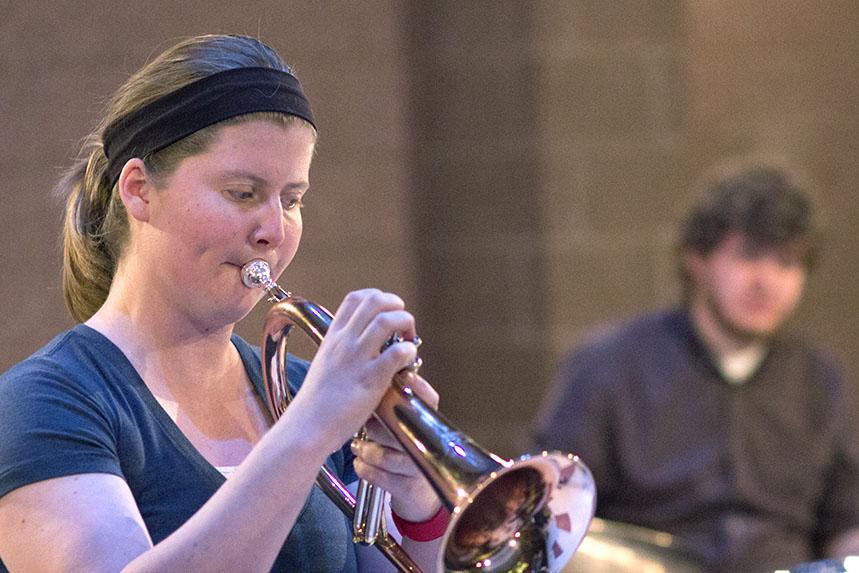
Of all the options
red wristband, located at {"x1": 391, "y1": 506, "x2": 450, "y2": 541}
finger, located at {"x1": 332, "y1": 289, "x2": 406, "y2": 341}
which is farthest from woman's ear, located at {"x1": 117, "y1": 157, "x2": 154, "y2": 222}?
red wristband, located at {"x1": 391, "y1": 506, "x2": 450, "y2": 541}

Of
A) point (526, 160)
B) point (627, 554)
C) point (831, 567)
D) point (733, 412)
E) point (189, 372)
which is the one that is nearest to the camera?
point (189, 372)

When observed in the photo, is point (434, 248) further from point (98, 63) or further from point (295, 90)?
point (295, 90)

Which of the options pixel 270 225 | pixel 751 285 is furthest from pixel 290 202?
pixel 751 285

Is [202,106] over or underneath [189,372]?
over

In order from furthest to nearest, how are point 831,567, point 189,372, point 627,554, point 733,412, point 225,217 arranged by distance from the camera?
point 733,412, point 627,554, point 831,567, point 189,372, point 225,217

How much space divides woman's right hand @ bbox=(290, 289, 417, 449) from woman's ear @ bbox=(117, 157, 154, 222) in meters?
0.30

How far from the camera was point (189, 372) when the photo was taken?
1.52m

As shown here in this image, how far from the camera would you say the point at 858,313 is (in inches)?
167

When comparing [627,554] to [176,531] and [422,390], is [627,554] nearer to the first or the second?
[422,390]

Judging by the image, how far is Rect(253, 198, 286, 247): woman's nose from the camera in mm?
1421

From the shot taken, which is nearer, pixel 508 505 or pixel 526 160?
pixel 508 505

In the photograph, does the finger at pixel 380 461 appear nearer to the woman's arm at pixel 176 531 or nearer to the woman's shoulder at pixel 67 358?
the woman's arm at pixel 176 531

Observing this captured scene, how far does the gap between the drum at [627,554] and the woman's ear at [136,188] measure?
1.21 metres

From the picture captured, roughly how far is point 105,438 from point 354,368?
279mm
